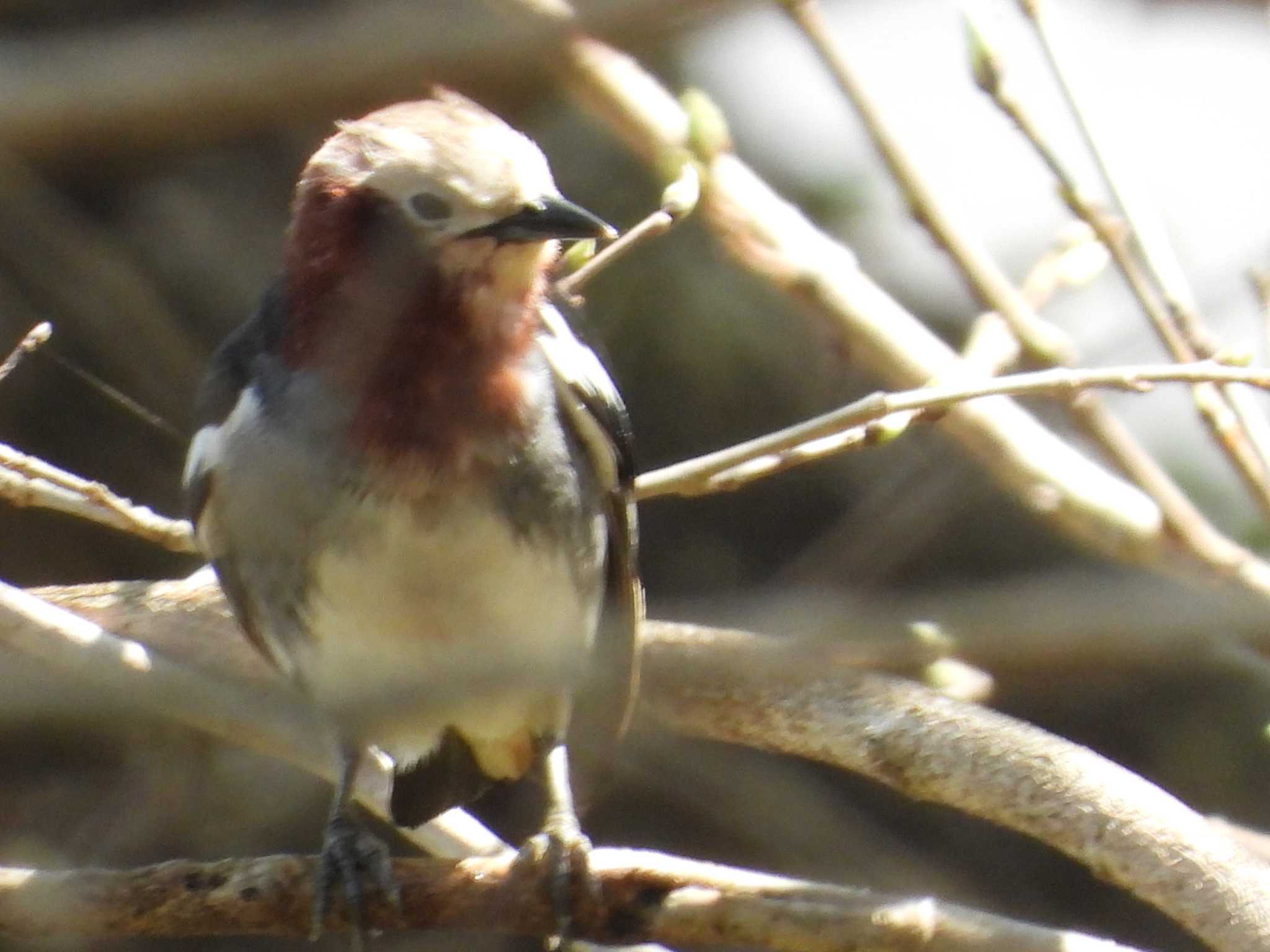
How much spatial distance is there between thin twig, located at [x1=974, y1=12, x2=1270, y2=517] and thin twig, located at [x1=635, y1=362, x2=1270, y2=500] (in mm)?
283

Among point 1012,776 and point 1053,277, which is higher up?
point 1053,277

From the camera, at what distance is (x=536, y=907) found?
85.7 inches

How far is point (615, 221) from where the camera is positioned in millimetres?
3955

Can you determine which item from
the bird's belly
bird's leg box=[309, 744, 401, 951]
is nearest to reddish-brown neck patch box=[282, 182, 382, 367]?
the bird's belly

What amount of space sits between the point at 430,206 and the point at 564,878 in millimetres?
911

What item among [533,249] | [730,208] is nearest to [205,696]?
[533,249]

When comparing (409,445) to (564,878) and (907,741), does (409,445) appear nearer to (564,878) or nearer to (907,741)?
(564,878)

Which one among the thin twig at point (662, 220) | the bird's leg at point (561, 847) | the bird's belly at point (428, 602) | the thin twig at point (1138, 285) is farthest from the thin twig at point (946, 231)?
the bird's leg at point (561, 847)

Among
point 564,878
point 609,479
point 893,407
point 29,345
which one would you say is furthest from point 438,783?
point 893,407

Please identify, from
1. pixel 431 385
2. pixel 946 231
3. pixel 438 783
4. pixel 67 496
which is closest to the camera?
pixel 431 385

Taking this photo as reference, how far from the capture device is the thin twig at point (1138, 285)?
8.13ft

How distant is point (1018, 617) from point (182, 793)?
2.91m

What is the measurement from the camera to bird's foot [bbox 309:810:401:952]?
7.25 feet

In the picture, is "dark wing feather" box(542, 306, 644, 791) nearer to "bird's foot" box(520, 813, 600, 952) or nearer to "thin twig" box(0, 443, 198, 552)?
"bird's foot" box(520, 813, 600, 952)
